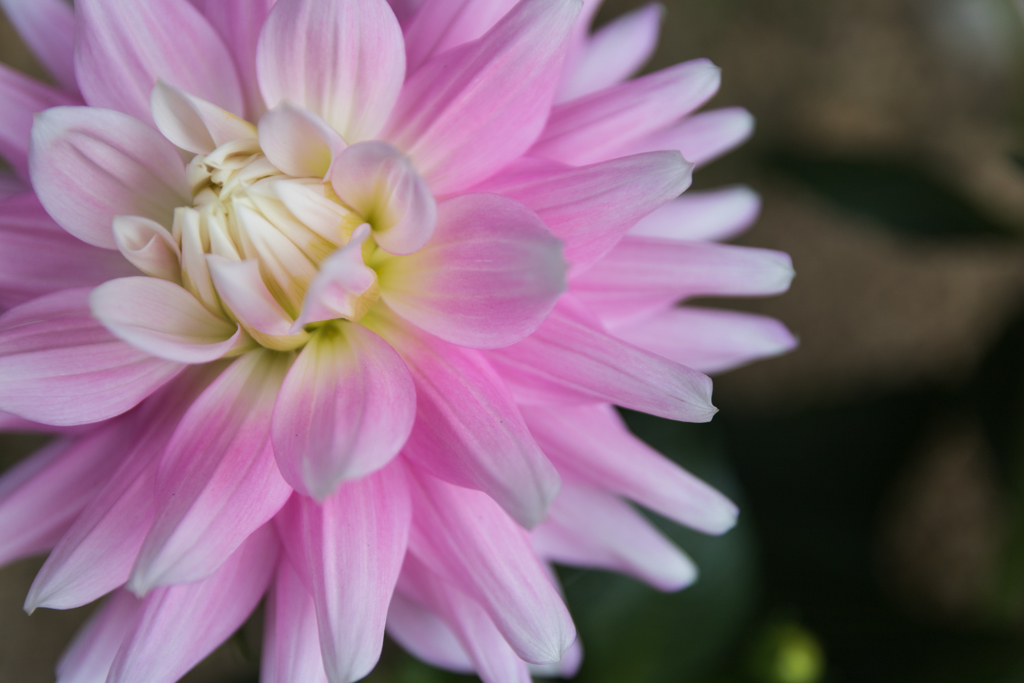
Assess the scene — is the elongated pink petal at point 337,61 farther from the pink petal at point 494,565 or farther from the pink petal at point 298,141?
the pink petal at point 494,565

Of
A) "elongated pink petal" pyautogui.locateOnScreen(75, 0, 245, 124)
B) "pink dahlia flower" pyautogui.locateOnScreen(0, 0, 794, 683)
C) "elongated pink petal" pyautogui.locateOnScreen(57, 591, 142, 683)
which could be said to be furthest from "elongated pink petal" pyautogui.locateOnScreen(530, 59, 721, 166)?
"elongated pink petal" pyautogui.locateOnScreen(57, 591, 142, 683)

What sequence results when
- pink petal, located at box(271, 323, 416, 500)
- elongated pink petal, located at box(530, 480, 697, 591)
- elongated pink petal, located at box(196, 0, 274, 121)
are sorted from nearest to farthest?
pink petal, located at box(271, 323, 416, 500)
elongated pink petal, located at box(196, 0, 274, 121)
elongated pink petal, located at box(530, 480, 697, 591)

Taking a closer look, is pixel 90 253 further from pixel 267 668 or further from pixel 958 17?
pixel 958 17

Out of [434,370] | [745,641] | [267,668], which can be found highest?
[434,370]

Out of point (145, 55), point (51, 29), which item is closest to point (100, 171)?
point (145, 55)

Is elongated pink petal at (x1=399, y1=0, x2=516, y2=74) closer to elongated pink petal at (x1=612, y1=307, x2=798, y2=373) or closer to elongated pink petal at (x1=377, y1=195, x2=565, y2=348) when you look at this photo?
elongated pink petal at (x1=377, y1=195, x2=565, y2=348)

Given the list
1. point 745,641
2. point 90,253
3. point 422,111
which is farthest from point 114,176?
point 745,641
